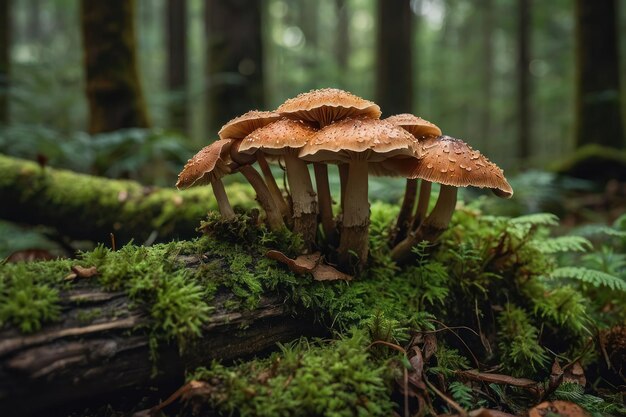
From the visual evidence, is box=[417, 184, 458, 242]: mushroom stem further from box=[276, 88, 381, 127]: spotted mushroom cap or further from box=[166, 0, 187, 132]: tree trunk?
box=[166, 0, 187, 132]: tree trunk

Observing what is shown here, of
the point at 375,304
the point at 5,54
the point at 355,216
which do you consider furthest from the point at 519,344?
the point at 5,54

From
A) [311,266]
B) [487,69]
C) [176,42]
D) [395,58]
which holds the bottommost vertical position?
[311,266]

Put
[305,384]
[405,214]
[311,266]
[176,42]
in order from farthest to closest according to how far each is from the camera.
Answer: [176,42] < [405,214] < [311,266] < [305,384]

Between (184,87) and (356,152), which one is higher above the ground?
(184,87)

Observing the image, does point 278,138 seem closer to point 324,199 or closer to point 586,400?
point 324,199

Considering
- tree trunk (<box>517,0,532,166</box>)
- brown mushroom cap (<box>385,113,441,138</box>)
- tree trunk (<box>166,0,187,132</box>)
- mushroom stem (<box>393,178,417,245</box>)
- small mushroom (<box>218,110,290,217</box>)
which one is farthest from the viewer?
tree trunk (<box>517,0,532,166</box>)

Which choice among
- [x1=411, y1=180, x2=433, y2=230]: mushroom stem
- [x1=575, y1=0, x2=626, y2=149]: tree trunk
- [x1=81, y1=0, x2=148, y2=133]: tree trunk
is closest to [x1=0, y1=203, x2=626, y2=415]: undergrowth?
[x1=411, y1=180, x2=433, y2=230]: mushroom stem
